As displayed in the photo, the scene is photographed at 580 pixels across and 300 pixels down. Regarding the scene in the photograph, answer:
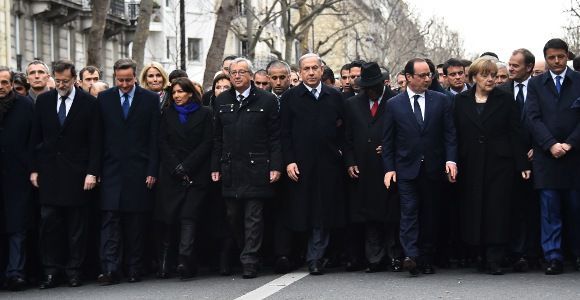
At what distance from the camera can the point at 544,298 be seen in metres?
10.9

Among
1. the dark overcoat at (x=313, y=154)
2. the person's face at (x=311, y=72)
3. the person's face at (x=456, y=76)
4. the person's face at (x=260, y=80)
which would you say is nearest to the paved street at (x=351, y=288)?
the dark overcoat at (x=313, y=154)

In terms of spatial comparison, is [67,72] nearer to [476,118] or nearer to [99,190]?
[99,190]

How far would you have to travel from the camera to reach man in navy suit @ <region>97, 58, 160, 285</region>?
13023mm

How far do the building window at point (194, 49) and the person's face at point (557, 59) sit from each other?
61.2m

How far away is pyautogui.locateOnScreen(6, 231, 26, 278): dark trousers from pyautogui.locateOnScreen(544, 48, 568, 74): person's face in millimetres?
5756

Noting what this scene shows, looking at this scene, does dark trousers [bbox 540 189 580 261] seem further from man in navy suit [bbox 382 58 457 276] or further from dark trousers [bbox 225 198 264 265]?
dark trousers [bbox 225 198 264 265]

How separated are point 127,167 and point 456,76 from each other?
4703 millimetres

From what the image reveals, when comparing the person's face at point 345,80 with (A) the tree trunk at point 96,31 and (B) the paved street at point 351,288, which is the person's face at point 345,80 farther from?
(A) the tree trunk at point 96,31

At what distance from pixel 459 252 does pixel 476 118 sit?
1622 millimetres

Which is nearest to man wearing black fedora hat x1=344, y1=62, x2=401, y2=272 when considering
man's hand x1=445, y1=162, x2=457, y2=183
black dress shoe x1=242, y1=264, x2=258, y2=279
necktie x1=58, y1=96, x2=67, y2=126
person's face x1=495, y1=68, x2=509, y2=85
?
man's hand x1=445, y1=162, x2=457, y2=183

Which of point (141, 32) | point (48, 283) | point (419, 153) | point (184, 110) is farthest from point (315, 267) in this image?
point (141, 32)

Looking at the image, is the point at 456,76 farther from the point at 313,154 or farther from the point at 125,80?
the point at 125,80

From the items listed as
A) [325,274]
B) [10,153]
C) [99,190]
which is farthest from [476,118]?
[10,153]

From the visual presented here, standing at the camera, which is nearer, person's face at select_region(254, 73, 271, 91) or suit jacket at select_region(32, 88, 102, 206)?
suit jacket at select_region(32, 88, 102, 206)
